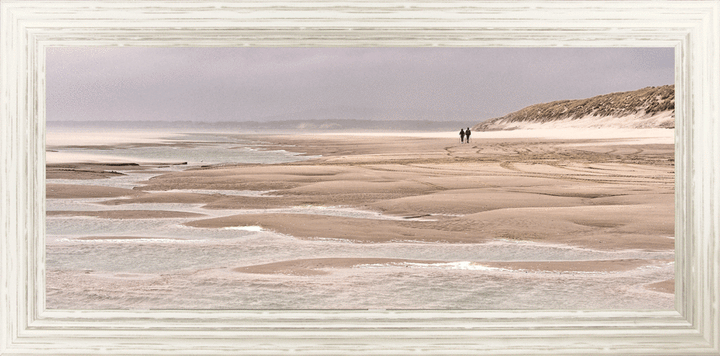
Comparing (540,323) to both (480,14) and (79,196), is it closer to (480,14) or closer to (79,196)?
(480,14)

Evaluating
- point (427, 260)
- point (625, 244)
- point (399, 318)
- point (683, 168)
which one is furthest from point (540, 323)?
point (625, 244)

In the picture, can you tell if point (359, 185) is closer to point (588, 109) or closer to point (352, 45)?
point (352, 45)

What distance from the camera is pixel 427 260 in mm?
2699

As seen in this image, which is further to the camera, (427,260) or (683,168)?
(427,260)

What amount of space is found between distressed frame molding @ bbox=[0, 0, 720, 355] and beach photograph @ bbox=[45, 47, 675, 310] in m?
0.10

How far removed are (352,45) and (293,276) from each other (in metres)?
1.11

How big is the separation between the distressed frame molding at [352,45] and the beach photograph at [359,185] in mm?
101

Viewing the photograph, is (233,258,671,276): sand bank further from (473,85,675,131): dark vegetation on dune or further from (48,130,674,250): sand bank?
(473,85,675,131): dark vegetation on dune

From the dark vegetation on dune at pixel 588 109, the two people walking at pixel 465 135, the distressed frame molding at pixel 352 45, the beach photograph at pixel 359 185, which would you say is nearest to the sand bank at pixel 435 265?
the beach photograph at pixel 359 185

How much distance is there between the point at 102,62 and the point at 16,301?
351cm

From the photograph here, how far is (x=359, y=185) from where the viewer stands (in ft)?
16.3

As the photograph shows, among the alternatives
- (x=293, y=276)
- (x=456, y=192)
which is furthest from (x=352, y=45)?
(x=456, y=192)

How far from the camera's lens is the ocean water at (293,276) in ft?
6.60

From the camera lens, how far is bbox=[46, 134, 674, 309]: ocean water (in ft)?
6.60
